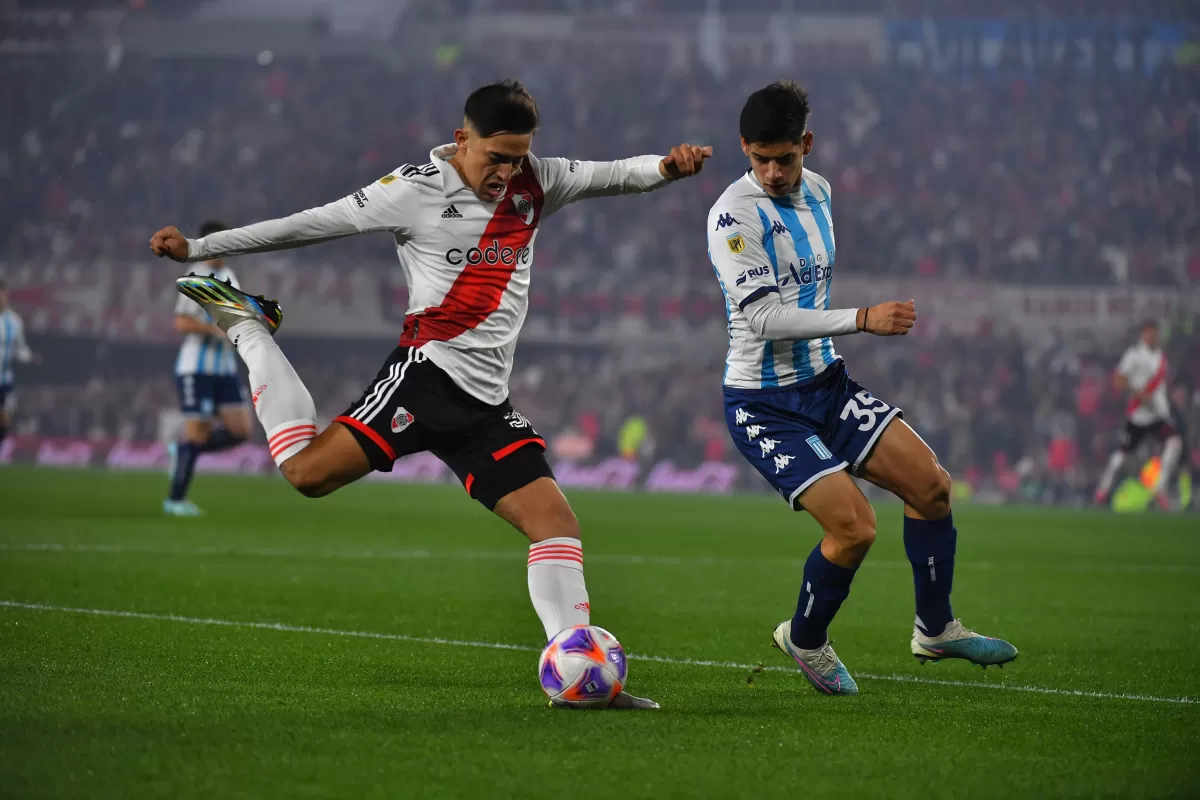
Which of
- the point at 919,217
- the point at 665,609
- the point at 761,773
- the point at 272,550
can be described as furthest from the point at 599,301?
the point at 761,773

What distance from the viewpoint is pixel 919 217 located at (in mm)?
26297

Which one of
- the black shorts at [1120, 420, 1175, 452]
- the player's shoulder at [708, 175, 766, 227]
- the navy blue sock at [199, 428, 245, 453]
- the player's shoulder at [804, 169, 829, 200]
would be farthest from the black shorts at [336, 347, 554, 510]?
the black shorts at [1120, 420, 1175, 452]

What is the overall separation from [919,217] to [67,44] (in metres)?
15.5

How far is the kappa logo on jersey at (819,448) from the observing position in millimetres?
5285

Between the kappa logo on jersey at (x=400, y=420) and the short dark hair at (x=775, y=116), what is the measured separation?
149 cm

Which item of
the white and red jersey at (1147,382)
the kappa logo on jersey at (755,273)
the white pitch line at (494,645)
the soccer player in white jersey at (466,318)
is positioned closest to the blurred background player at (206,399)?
the white pitch line at (494,645)

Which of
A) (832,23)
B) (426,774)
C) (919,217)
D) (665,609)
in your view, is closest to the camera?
(426,774)

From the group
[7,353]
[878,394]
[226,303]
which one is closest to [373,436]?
[226,303]

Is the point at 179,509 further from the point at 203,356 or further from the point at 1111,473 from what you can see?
the point at 1111,473

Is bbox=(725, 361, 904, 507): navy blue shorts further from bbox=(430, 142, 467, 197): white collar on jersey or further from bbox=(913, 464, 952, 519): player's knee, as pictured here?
bbox=(430, 142, 467, 197): white collar on jersey

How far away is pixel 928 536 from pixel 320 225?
243cm

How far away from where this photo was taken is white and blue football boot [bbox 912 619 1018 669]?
5.45 m

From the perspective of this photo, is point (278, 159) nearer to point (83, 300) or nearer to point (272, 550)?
point (83, 300)

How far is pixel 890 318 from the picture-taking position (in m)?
4.75
